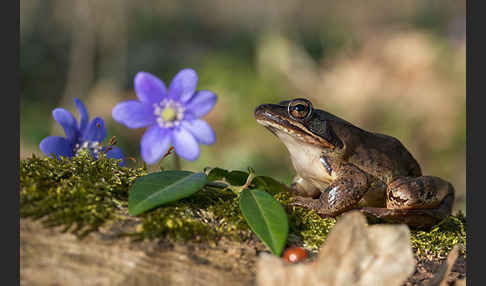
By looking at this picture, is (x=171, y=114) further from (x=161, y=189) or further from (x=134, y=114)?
(x=161, y=189)

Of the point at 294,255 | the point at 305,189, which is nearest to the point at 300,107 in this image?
the point at 305,189

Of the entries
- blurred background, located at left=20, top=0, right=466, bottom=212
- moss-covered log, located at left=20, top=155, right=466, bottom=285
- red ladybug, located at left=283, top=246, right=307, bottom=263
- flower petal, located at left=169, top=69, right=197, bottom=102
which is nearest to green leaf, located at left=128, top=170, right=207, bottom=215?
moss-covered log, located at left=20, top=155, right=466, bottom=285

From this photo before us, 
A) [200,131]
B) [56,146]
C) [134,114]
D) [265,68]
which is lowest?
[56,146]

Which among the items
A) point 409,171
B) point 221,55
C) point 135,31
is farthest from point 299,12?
point 409,171

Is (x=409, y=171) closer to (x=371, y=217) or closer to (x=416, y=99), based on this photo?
(x=371, y=217)

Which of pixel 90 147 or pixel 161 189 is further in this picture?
pixel 90 147

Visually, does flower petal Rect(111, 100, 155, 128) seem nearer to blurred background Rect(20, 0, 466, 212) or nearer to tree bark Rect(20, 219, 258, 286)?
tree bark Rect(20, 219, 258, 286)
